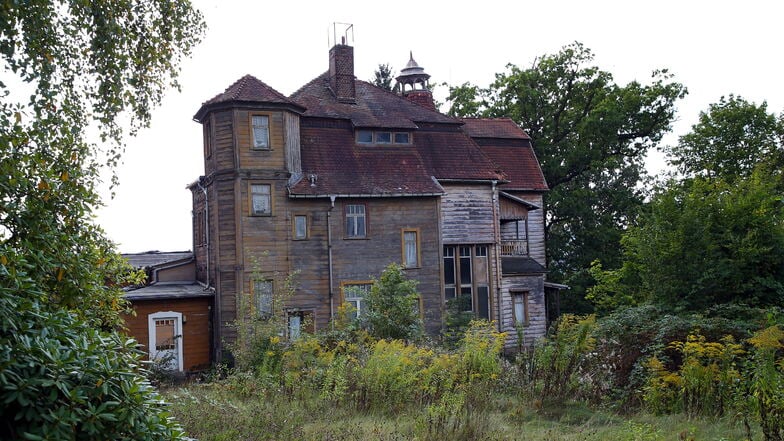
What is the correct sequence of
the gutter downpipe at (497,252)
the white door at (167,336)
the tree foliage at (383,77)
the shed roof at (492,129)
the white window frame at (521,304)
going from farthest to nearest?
the tree foliage at (383,77) → the shed roof at (492,129) → the white window frame at (521,304) → the gutter downpipe at (497,252) → the white door at (167,336)

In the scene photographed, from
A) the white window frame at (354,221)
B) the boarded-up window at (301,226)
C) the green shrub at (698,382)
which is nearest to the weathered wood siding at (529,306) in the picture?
the white window frame at (354,221)

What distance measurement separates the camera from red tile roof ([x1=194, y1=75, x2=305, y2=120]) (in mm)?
24547

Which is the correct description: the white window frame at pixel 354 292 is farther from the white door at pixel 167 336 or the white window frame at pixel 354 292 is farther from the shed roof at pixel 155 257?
the shed roof at pixel 155 257

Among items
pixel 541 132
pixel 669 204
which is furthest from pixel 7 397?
pixel 541 132

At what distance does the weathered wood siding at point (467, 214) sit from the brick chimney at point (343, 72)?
539 cm

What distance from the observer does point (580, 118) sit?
1628 inches

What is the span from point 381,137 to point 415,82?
10842 mm

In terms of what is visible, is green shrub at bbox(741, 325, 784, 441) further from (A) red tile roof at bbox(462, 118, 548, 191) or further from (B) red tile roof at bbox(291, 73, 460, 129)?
(A) red tile roof at bbox(462, 118, 548, 191)

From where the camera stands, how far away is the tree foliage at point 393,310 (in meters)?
20.0

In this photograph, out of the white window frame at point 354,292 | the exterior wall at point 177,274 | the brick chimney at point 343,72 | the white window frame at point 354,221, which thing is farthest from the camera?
the brick chimney at point 343,72

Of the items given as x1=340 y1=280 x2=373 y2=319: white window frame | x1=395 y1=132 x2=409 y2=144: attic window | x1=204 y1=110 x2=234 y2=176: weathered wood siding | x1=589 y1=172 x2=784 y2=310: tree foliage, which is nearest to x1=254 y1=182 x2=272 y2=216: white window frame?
x1=204 y1=110 x2=234 y2=176: weathered wood siding

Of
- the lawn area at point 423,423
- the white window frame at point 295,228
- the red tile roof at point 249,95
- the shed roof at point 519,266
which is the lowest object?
the lawn area at point 423,423

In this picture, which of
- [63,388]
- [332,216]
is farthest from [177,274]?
[63,388]

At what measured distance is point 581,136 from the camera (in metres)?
40.1
